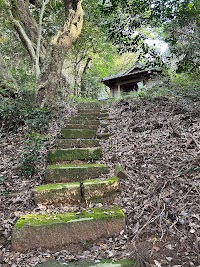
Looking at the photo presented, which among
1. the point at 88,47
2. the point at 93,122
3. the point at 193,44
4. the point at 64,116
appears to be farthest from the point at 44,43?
the point at 193,44

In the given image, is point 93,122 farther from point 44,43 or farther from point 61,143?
point 44,43

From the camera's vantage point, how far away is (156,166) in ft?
11.9

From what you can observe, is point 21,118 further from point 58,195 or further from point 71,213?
point 71,213

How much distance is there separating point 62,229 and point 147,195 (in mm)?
1165

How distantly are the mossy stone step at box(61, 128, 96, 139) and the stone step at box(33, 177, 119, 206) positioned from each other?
7.43 feet

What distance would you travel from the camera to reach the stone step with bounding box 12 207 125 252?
249 cm

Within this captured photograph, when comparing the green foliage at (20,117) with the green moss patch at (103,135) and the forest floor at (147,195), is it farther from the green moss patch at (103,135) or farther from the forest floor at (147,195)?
the green moss patch at (103,135)

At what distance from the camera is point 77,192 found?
125 inches

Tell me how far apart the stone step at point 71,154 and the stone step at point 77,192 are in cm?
108

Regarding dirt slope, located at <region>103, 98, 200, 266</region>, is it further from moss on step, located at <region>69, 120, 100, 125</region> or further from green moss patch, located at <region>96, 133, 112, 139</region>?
moss on step, located at <region>69, 120, 100, 125</region>

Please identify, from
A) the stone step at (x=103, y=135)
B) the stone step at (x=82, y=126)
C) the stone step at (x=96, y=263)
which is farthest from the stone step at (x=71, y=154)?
the stone step at (x=96, y=263)

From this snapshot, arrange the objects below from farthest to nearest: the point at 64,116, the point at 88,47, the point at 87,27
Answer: the point at 88,47
the point at 87,27
the point at 64,116

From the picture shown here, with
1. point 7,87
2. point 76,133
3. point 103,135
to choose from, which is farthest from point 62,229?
point 7,87

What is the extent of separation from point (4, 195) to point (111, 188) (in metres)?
1.52
